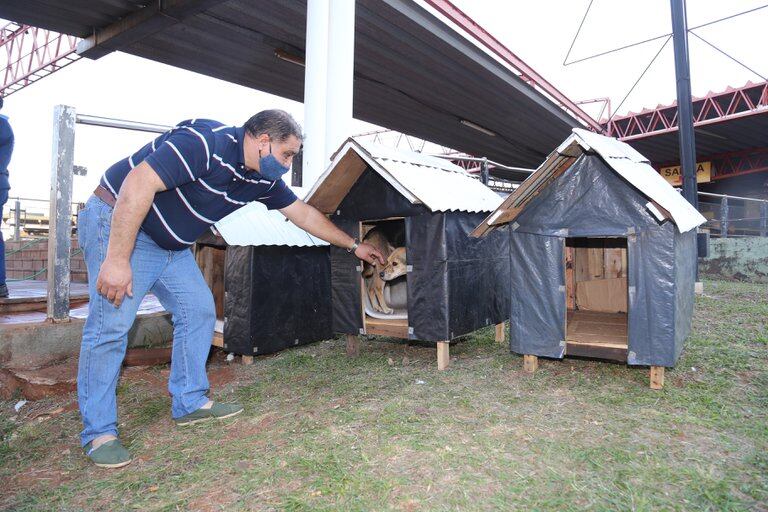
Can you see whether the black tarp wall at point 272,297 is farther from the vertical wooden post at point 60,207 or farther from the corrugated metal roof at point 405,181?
the vertical wooden post at point 60,207

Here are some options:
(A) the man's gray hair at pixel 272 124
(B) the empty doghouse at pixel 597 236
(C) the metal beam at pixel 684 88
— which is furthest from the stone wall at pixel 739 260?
(A) the man's gray hair at pixel 272 124

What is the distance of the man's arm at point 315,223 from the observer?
3.36 metres

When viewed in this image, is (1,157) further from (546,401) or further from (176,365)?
(546,401)

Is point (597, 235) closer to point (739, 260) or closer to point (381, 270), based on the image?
point (381, 270)

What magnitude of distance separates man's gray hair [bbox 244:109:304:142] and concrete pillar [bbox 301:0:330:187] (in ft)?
10.9

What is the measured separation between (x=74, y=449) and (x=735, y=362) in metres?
4.87

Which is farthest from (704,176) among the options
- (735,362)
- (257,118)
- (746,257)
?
(257,118)

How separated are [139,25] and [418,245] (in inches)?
251

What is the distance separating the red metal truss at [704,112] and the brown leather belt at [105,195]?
56.8 feet

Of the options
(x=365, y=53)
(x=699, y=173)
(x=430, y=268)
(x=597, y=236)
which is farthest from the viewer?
(x=699, y=173)

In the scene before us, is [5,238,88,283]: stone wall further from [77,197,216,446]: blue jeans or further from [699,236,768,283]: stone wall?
[699,236,768,283]: stone wall

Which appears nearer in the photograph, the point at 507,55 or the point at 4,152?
the point at 4,152

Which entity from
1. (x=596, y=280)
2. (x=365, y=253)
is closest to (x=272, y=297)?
(x=365, y=253)

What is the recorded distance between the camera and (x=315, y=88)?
6059 mm
